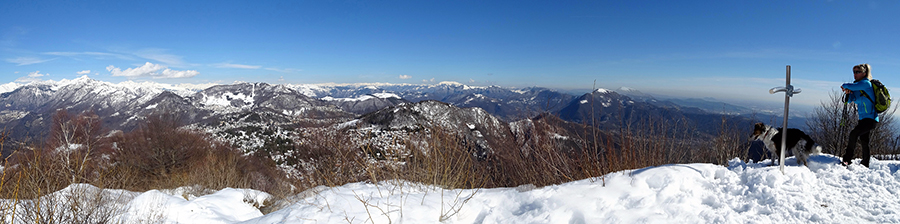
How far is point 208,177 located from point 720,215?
864 inches

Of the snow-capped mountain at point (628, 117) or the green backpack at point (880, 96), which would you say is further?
the snow-capped mountain at point (628, 117)

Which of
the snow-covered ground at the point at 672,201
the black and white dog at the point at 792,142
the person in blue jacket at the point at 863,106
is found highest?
the person in blue jacket at the point at 863,106

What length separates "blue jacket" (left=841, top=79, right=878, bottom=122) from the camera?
3848mm

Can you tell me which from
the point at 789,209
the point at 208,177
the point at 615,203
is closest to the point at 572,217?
the point at 615,203

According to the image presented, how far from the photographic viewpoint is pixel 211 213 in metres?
6.14

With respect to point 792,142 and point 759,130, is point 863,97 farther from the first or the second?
point 759,130

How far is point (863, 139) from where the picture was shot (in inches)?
157

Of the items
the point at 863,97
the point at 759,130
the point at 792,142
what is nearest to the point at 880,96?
the point at 863,97

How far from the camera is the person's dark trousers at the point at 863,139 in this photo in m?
3.85

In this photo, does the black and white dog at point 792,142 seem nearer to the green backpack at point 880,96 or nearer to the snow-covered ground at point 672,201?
the snow-covered ground at point 672,201

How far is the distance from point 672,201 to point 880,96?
124 inches

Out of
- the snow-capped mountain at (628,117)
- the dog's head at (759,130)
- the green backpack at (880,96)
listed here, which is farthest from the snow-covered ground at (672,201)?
the snow-capped mountain at (628,117)

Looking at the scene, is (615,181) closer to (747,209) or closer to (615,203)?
(615,203)

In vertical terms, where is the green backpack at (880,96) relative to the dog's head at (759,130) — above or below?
above
